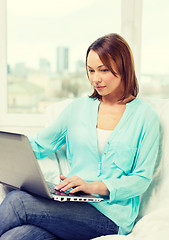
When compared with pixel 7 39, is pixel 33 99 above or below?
below

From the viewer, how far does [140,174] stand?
1.12m

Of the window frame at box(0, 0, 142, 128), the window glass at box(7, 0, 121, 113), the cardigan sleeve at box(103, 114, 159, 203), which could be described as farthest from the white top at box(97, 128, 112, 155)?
the window glass at box(7, 0, 121, 113)

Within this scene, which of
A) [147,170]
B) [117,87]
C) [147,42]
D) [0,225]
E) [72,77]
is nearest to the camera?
[0,225]

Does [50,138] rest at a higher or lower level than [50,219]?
higher

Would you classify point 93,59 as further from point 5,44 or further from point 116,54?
point 5,44

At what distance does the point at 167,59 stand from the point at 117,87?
0.98 m

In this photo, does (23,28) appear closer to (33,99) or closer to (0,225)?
(33,99)

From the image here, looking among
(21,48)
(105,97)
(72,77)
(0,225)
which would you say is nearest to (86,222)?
(0,225)

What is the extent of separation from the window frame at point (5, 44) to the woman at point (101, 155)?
0.83m

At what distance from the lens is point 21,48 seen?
222 centimetres

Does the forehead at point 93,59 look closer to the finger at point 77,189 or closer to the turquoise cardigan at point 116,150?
the turquoise cardigan at point 116,150

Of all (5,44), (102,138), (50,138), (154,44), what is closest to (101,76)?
(102,138)

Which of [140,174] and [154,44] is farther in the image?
[154,44]

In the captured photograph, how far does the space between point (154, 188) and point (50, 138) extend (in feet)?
1.57
